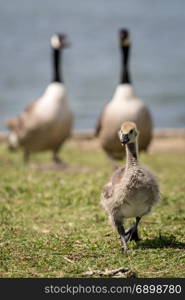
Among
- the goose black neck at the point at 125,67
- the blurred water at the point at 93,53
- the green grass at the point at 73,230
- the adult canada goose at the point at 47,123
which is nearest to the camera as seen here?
the green grass at the point at 73,230

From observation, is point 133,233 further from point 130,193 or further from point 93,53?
point 93,53

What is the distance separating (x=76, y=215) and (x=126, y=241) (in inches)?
79.8

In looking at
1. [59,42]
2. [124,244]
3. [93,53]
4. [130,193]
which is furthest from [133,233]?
[93,53]

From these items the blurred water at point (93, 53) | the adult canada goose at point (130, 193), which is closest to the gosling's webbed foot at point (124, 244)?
the adult canada goose at point (130, 193)

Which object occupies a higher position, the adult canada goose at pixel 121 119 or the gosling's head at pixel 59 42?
the gosling's head at pixel 59 42

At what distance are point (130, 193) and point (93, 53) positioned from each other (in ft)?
134

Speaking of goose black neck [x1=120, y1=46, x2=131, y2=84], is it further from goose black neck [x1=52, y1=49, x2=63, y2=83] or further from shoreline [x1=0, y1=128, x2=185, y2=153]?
shoreline [x1=0, y1=128, x2=185, y2=153]

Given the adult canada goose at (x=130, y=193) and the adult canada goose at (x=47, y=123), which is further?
the adult canada goose at (x=47, y=123)

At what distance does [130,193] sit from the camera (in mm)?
6199

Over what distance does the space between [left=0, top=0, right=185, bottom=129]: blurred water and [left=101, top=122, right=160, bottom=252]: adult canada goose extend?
19406 millimetres

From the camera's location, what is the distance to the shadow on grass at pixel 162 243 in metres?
6.43

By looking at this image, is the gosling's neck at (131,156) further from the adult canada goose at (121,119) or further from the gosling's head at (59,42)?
the gosling's head at (59,42)

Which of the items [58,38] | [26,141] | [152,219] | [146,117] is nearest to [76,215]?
[152,219]

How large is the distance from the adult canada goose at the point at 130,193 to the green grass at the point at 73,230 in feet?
1.01
